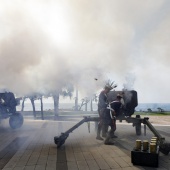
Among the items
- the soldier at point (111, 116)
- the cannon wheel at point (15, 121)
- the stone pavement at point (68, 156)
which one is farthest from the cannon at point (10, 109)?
the soldier at point (111, 116)

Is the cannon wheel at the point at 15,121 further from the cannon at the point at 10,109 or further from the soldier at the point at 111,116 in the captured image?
the soldier at the point at 111,116

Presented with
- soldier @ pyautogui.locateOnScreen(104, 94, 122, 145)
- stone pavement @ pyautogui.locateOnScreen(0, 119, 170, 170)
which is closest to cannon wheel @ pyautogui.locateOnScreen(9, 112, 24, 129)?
stone pavement @ pyautogui.locateOnScreen(0, 119, 170, 170)

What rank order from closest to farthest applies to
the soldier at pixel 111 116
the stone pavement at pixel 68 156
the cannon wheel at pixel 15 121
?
1. the stone pavement at pixel 68 156
2. the soldier at pixel 111 116
3. the cannon wheel at pixel 15 121

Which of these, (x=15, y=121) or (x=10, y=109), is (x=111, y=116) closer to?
(x=15, y=121)

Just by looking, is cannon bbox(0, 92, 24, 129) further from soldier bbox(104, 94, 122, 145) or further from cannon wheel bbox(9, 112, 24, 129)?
soldier bbox(104, 94, 122, 145)

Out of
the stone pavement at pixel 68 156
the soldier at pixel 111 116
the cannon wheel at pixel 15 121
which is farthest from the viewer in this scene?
the cannon wheel at pixel 15 121

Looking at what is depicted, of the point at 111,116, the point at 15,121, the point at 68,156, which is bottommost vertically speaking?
the point at 68,156

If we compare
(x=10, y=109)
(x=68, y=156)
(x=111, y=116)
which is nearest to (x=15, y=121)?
(x=10, y=109)

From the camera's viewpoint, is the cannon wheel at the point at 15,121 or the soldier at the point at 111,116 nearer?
the soldier at the point at 111,116

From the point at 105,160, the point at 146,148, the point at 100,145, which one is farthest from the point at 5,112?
the point at 146,148

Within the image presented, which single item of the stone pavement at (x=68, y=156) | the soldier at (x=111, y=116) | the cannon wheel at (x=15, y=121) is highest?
the soldier at (x=111, y=116)

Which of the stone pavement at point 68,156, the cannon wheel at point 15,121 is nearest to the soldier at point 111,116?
the stone pavement at point 68,156

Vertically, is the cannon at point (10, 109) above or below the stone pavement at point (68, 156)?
above

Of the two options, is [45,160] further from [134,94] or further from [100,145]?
[134,94]
